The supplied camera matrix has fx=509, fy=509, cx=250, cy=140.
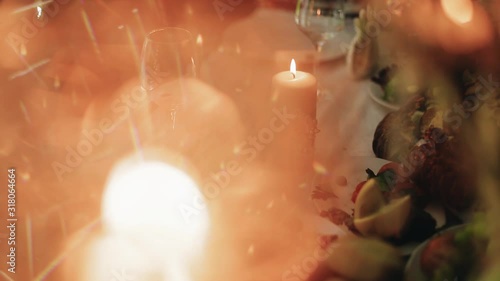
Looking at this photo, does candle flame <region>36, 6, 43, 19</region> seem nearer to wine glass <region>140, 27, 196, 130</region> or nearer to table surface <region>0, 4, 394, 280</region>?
table surface <region>0, 4, 394, 280</region>

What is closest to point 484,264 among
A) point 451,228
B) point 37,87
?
point 451,228

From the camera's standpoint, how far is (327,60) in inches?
40.1

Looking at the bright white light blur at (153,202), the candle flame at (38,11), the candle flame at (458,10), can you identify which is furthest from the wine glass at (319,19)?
the candle flame at (38,11)

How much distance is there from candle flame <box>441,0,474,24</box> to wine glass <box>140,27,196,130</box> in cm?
41

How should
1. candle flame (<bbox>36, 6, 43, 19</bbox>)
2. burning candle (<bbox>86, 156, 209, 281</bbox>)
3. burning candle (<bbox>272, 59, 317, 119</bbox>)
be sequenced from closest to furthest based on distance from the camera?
burning candle (<bbox>86, 156, 209, 281</bbox>) < burning candle (<bbox>272, 59, 317, 119</bbox>) < candle flame (<bbox>36, 6, 43, 19</bbox>)

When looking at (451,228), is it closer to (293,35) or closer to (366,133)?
(366,133)

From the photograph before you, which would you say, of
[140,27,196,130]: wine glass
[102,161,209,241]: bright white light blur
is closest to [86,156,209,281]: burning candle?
[102,161,209,241]: bright white light blur

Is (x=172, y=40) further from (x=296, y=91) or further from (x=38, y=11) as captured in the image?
(x=38, y=11)

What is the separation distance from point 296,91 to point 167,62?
0.20 metres

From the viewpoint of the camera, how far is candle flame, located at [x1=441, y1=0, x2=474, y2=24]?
0.77m

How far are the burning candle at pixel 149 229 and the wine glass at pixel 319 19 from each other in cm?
39

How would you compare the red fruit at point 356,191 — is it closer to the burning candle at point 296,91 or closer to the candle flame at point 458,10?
the burning candle at point 296,91

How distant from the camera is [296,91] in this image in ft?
2.35

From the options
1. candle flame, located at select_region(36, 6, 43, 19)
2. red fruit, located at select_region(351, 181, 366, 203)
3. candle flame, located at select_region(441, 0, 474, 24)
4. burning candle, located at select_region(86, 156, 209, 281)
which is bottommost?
burning candle, located at select_region(86, 156, 209, 281)
